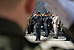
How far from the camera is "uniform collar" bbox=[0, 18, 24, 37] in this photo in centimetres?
84

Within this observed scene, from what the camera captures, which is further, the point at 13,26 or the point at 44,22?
the point at 44,22

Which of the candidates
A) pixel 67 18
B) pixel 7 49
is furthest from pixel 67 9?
pixel 7 49

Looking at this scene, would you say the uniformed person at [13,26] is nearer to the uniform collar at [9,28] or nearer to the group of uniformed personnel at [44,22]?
the uniform collar at [9,28]

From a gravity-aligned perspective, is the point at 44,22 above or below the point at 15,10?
above

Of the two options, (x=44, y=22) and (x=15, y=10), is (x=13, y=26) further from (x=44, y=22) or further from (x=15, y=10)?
(x=44, y=22)

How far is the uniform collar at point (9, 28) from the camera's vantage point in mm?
836

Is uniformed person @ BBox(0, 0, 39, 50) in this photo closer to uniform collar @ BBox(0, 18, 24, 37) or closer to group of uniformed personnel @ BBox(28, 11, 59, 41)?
uniform collar @ BBox(0, 18, 24, 37)

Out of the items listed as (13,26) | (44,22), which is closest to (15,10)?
(13,26)

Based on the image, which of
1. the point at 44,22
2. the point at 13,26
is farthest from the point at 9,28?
the point at 44,22

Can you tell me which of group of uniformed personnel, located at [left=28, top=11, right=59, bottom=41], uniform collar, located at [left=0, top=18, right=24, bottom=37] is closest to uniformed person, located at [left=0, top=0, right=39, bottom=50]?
uniform collar, located at [left=0, top=18, right=24, bottom=37]

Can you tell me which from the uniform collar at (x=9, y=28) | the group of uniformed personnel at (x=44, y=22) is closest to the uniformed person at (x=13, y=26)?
the uniform collar at (x=9, y=28)

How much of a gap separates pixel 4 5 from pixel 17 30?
12cm

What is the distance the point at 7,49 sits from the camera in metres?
0.83

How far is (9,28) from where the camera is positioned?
0.85 m
